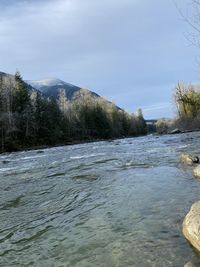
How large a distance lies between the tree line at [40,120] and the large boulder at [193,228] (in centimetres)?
5712

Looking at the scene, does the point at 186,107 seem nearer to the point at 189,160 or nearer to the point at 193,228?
the point at 189,160

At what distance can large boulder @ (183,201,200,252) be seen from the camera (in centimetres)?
761

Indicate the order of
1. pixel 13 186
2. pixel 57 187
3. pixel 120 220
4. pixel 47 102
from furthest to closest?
pixel 47 102, pixel 13 186, pixel 57 187, pixel 120 220

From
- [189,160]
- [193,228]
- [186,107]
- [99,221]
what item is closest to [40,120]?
[186,107]

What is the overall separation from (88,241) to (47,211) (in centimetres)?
349

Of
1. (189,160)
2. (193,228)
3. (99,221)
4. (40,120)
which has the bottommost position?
(99,221)

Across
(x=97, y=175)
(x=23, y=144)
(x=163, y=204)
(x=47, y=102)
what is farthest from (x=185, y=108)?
(x=163, y=204)

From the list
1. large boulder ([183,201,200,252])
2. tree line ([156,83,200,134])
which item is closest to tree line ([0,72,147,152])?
tree line ([156,83,200,134])

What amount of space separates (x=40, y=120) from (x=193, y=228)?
76.0 metres

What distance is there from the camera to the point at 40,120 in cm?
8244

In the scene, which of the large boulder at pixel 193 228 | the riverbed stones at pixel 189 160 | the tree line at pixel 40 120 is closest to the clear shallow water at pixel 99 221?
the large boulder at pixel 193 228

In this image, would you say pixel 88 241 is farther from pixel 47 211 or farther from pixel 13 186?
pixel 13 186

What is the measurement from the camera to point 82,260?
7.68 meters

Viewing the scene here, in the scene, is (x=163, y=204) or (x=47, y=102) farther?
(x=47, y=102)
